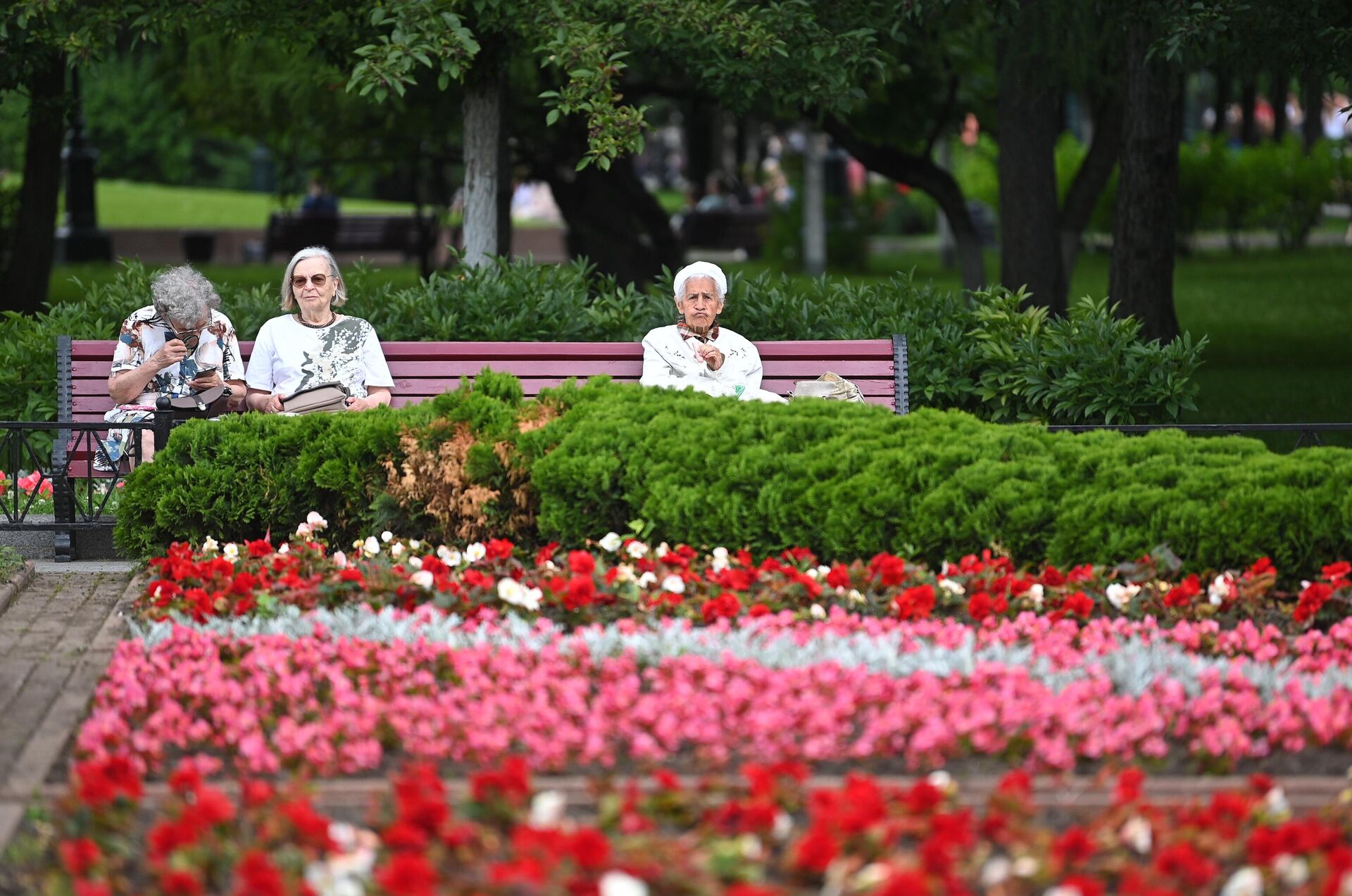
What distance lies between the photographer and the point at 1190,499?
6.23m

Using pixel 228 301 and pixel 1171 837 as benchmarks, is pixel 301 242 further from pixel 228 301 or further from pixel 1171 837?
pixel 1171 837

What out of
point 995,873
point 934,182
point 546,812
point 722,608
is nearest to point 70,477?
point 722,608

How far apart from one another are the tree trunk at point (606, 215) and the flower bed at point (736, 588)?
13203 millimetres

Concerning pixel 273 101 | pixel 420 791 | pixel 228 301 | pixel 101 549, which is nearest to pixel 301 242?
pixel 273 101

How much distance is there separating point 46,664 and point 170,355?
248 centimetres

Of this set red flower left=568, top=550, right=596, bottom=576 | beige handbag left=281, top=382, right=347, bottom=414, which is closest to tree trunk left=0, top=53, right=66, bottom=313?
beige handbag left=281, top=382, right=347, bottom=414

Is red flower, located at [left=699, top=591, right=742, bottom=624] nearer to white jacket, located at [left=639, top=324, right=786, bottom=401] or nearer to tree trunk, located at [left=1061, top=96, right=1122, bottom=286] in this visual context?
white jacket, located at [left=639, top=324, right=786, bottom=401]

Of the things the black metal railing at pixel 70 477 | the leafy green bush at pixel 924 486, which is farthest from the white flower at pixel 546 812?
the black metal railing at pixel 70 477

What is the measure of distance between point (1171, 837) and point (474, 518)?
3.56 m

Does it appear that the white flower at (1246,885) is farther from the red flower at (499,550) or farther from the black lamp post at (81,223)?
the black lamp post at (81,223)

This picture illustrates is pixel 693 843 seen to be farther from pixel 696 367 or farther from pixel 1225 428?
pixel 696 367

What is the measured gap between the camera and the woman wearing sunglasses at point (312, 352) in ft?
27.0

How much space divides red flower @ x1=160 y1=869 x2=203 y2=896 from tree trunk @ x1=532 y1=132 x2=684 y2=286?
15.9 metres

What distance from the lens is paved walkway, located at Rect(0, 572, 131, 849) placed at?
15.5 feet
